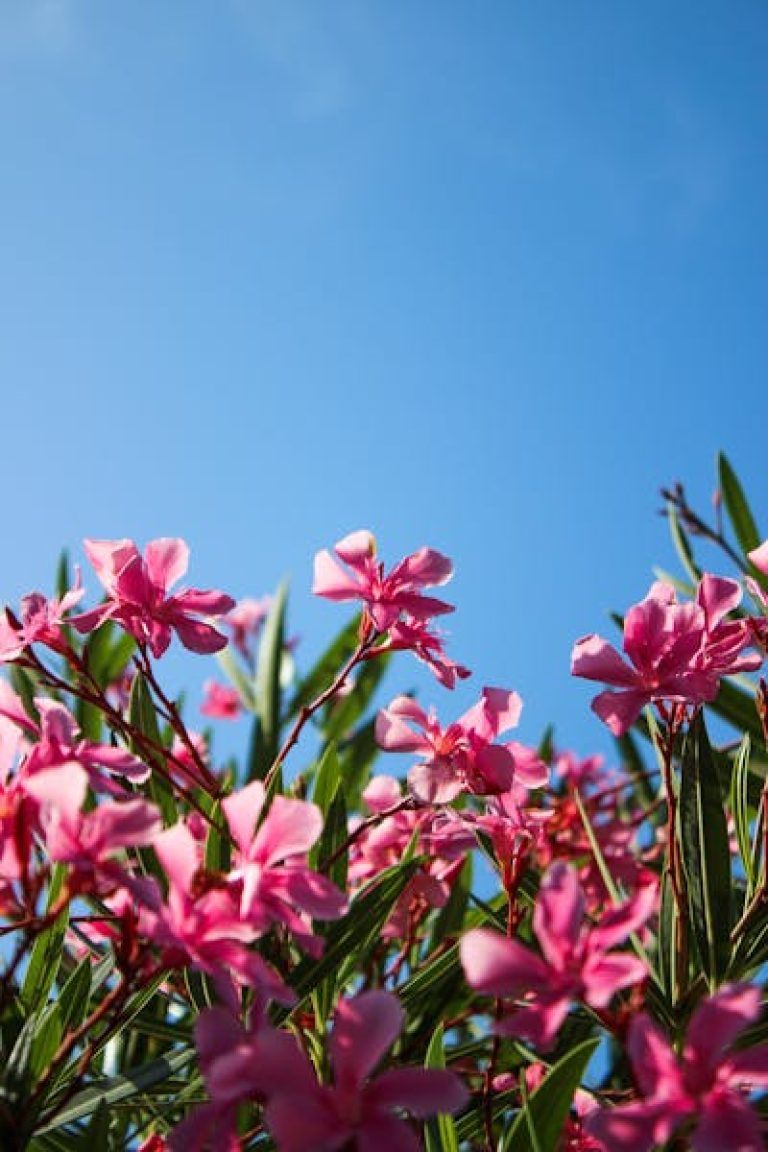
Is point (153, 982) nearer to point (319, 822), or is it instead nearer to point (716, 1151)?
point (319, 822)

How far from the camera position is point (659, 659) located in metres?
1.01

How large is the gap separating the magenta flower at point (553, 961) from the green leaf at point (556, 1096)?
18 cm

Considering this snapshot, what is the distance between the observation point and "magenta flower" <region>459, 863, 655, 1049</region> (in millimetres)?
649

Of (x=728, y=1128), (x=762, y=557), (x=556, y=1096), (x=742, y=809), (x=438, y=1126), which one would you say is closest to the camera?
(x=728, y=1128)

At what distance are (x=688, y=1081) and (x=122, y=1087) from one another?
0.56 m

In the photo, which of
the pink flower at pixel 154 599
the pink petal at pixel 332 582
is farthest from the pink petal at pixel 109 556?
the pink petal at pixel 332 582

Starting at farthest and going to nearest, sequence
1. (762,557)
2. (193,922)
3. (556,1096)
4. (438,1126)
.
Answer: (762,557) → (438,1126) → (556,1096) → (193,922)

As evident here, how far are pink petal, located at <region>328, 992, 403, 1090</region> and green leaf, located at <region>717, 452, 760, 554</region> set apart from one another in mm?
1476

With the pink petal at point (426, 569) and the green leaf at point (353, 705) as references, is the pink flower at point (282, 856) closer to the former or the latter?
the pink petal at point (426, 569)

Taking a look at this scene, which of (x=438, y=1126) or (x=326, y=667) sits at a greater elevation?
(x=326, y=667)

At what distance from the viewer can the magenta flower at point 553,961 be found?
2.13ft

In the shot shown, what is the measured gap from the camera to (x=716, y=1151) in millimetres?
586

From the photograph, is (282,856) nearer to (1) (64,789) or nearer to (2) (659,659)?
(1) (64,789)

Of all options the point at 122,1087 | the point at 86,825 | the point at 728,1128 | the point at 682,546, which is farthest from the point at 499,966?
the point at 682,546
